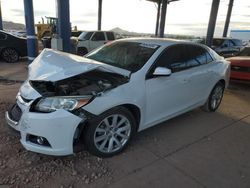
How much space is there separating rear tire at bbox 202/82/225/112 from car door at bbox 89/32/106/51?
9264 mm

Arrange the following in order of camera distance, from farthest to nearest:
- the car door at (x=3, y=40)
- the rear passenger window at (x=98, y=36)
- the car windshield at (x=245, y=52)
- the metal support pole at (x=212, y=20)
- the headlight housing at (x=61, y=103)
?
1. the metal support pole at (x=212, y=20)
2. the rear passenger window at (x=98, y=36)
3. the car door at (x=3, y=40)
4. the car windshield at (x=245, y=52)
5. the headlight housing at (x=61, y=103)

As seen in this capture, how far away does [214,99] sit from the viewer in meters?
5.17

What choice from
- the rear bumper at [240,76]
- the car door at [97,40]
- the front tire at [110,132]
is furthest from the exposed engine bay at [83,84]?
the car door at [97,40]

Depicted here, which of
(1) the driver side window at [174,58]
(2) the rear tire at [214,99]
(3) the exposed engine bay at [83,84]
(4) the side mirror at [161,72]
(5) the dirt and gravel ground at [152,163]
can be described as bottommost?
(5) the dirt and gravel ground at [152,163]

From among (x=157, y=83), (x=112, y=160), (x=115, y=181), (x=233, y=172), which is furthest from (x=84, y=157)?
(x=233, y=172)

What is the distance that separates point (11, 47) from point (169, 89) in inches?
381

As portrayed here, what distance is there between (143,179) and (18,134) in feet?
5.26

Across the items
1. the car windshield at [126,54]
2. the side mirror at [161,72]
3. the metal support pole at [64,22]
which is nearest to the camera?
the side mirror at [161,72]

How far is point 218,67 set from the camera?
497 cm

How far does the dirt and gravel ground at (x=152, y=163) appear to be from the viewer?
2.77m

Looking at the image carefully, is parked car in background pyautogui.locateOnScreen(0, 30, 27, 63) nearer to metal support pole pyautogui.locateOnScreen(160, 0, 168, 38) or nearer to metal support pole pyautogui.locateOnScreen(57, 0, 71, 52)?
metal support pole pyautogui.locateOnScreen(57, 0, 71, 52)

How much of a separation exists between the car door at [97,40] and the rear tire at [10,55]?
3917 mm

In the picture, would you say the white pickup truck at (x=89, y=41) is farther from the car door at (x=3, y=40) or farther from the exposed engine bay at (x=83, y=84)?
the exposed engine bay at (x=83, y=84)

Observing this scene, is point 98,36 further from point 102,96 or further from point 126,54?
point 102,96
